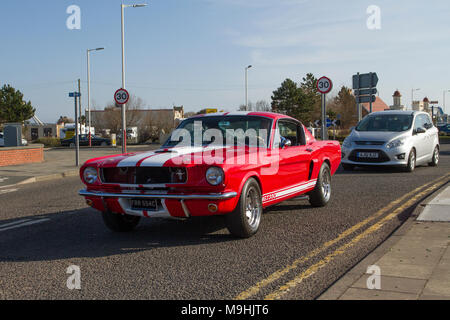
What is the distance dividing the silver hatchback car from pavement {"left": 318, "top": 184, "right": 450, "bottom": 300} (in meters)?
7.45

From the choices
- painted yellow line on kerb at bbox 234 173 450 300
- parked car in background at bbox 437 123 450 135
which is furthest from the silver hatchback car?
parked car in background at bbox 437 123 450 135

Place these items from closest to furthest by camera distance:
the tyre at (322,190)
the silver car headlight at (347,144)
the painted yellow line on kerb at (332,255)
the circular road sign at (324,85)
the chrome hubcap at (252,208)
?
the painted yellow line on kerb at (332,255), the chrome hubcap at (252,208), the tyre at (322,190), the silver car headlight at (347,144), the circular road sign at (324,85)

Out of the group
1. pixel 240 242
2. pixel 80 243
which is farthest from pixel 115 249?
pixel 240 242

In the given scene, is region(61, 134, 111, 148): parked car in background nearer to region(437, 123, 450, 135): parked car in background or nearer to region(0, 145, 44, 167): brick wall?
region(0, 145, 44, 167): brick wall

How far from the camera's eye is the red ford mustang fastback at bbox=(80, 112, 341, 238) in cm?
536

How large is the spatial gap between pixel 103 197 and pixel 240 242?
1.64m

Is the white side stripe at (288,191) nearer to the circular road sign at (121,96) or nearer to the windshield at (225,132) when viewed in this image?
the windshield at (225,132)

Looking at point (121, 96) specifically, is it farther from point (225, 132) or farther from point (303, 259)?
point (303, 259)

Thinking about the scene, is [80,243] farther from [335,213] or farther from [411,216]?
[411,216]

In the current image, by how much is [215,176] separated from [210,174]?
0.19 feet

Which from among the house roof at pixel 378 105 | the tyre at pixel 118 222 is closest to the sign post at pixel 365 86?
the tyre at pixel 118 222

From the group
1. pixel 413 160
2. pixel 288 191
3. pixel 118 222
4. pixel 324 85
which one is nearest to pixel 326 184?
pixel 288 191

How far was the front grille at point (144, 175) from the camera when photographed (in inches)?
216

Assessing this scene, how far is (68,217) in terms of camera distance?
759cm
